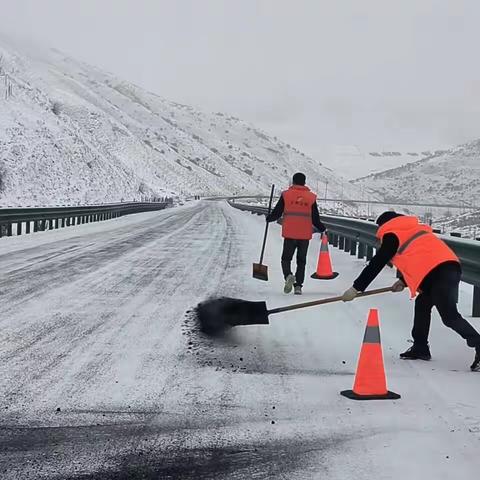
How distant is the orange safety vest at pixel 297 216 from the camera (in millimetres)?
9367

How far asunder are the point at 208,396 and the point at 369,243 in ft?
29.3

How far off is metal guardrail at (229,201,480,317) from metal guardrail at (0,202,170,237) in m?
9.07

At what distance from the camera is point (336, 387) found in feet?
14.8

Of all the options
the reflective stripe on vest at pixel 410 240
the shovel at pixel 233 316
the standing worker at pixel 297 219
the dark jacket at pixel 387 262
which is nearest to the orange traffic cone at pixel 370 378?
the dark jacket at pixel 387 262

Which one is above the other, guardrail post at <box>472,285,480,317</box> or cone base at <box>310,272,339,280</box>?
guardrail post at <box>472,285,480,317</box>

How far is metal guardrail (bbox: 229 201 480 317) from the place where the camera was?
23.5ft

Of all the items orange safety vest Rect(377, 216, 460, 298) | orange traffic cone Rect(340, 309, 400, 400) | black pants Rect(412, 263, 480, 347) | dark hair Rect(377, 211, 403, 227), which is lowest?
orange traffic cone Rect(340, 309, 400, 400)

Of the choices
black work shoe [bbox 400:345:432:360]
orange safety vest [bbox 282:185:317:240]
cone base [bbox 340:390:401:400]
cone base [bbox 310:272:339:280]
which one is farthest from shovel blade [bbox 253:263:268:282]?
cone base [bbox 340:390:401:400]

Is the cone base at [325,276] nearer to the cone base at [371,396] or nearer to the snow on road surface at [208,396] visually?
the snow on road surface at [208,396]

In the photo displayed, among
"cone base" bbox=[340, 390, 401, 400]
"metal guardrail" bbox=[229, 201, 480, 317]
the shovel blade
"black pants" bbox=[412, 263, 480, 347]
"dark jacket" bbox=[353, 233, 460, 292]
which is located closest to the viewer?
"cone base" bbox=[340, 390, 401, 400]

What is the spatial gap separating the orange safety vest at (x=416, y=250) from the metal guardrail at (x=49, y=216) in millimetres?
14431

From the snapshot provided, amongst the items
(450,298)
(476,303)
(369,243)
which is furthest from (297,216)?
(450,298)

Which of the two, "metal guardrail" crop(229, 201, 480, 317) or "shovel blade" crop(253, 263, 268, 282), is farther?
"shovel blade" crop(253, 263, 268, 282)

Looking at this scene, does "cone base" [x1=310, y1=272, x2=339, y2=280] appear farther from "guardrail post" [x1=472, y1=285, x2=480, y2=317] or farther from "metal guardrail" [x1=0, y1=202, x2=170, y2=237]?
"metal guardrail" [x1=0, y1=202, x2=170, y2=237]
